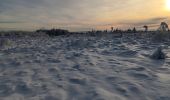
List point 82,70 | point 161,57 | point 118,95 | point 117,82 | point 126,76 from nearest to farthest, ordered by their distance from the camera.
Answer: point 118,95 < point 117,82 < point 126,76 < point 82,70 < point 161,57

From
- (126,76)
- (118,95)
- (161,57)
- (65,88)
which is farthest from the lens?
(161,57)

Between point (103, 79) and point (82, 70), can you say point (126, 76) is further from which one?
A: point (82, 70)

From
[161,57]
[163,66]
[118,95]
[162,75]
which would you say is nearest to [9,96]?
[118,95]

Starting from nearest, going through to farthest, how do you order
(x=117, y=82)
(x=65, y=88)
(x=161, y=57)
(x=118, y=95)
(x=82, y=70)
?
1. (x=118, y=95)
2. (x=65, y=88)
3. (x=117, y=82)
4. (x=82, y=70)
5. (x=161, y=57)

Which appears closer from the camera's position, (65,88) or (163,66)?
(65,88)

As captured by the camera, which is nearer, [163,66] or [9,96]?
[9,96]

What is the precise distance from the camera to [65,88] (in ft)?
10.4

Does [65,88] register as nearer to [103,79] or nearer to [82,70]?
[103,79]

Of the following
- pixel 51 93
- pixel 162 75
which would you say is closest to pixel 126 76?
pixel 162 75

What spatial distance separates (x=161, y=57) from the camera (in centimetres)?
530

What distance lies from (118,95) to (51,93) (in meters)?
0.83

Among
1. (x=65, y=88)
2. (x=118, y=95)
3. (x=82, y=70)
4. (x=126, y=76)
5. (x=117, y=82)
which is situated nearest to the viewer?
(x=118, y=95)

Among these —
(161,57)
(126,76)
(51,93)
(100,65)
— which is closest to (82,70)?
(100,65)

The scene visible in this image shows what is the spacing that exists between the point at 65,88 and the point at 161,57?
9.57ft
